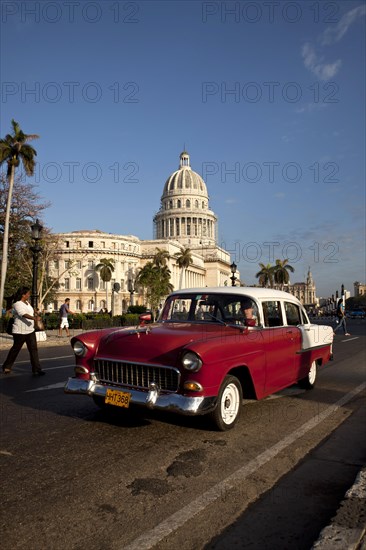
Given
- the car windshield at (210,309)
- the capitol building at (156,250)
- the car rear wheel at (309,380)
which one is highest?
the capitol building at (156,250)

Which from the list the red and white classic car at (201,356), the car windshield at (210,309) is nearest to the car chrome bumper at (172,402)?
the red and white classic car at (201,356)

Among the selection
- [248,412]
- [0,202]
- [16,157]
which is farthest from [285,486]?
[0,202]

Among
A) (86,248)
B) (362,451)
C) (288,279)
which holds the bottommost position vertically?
(362,451)

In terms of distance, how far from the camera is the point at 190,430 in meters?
5.03

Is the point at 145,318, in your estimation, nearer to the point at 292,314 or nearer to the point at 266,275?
the point at 292,314

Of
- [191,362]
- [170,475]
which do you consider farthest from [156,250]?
[170,475]

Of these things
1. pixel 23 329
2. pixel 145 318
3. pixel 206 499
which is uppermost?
pixel 145 318

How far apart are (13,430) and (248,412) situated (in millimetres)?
2970

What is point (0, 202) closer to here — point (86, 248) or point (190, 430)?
point (190, 430)

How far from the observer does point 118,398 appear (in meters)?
4.71

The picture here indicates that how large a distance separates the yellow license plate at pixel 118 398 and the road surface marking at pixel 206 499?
1376 mm

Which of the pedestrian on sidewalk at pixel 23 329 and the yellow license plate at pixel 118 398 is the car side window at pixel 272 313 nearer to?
the yellow license plate at pixel 118 398

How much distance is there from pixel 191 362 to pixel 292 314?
287cm

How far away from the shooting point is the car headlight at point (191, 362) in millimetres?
4441
